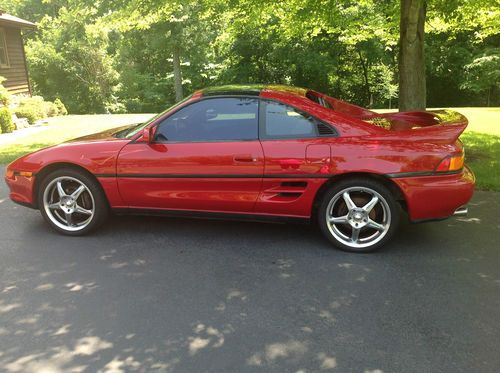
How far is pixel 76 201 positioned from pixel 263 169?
6.60 ft

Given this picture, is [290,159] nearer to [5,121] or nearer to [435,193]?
[435,193]

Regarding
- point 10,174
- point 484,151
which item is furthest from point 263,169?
point 484,151

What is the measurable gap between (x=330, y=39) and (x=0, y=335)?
26.5 metres

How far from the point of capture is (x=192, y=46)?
86.5 feet

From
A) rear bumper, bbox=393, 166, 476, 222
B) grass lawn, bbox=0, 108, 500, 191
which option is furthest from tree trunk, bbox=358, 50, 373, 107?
rear bumper, bbox=393, 166, 476, 222

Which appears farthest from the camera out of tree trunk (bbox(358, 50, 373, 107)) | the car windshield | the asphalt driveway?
tree trunk (bbox(358, 50, 373, 107))

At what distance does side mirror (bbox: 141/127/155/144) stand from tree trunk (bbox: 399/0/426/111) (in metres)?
4.98

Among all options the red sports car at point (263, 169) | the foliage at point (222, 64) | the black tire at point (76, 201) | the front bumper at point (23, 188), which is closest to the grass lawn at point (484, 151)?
the red sports car at point (263, 169)

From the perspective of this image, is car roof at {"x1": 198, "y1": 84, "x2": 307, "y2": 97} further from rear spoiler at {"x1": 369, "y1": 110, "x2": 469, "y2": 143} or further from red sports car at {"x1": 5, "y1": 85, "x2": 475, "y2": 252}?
rear spoiler at {"x1": 369, "y1": 110, "x2": 469, "y2": 143}

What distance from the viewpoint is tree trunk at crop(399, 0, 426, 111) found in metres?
7.43

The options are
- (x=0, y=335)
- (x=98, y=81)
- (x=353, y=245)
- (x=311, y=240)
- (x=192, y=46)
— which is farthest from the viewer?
(x=98, y=81)

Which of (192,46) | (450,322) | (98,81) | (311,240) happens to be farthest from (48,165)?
(98,81)

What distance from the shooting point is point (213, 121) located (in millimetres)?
4535

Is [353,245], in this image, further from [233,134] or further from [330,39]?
[330,39]
